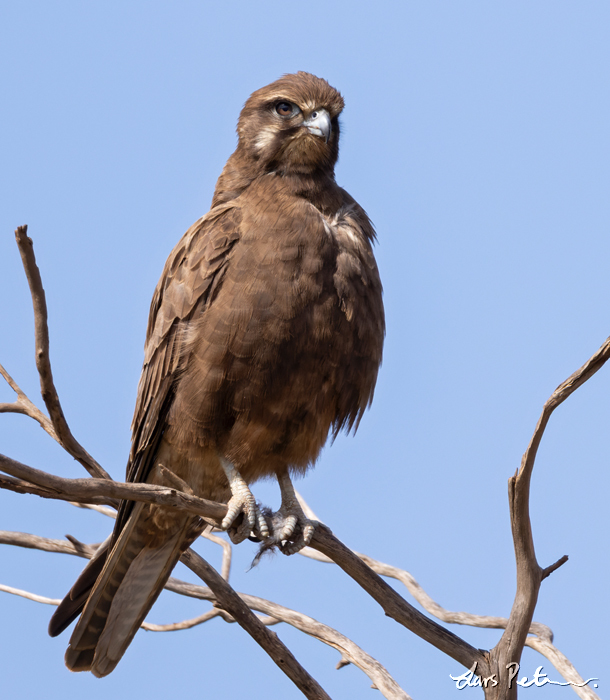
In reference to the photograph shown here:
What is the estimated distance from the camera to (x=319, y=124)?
417cm

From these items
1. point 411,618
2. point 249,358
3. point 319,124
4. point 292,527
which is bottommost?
point 411,618

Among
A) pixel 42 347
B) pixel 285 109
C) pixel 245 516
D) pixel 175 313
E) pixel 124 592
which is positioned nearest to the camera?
pixel 42 347

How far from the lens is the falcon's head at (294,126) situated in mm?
4184

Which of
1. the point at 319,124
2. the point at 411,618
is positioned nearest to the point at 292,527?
the point at 411,618

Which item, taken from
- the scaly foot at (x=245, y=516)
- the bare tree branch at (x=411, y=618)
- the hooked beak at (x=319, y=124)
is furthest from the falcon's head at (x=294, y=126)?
the bare tree branch at (x=411, y=618)

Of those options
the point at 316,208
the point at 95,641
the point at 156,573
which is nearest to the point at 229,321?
the point at 316,208

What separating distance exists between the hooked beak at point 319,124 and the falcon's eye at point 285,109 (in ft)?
0.34

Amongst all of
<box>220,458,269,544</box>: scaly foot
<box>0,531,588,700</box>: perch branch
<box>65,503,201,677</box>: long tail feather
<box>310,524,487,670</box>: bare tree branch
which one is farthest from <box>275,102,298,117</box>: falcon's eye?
<box>0,531,588,700</box>: perch branch

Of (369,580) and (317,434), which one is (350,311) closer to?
(317,434)

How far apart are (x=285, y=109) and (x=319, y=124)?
0.24 metres

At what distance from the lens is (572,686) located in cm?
355

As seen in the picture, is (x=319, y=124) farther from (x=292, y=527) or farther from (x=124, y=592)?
(x=124, y=592)

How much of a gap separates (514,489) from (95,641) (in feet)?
7.82

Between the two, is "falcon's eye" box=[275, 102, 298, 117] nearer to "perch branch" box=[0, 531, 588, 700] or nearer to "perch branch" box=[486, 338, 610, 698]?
"perch branch" box=[486, 338, 610, 698]
